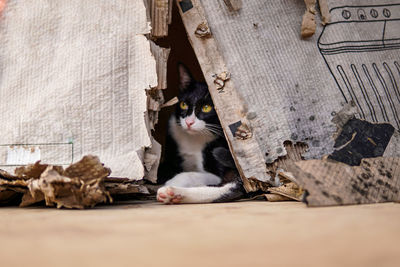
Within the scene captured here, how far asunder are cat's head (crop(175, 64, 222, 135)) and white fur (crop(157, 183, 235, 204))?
1.25ft

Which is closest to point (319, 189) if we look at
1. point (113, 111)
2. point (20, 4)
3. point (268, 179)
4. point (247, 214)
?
point (247, 214)

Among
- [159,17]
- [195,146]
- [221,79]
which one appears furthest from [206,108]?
[159,17]

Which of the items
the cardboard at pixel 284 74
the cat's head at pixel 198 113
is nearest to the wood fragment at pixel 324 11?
the cardboard at pixel 284 74

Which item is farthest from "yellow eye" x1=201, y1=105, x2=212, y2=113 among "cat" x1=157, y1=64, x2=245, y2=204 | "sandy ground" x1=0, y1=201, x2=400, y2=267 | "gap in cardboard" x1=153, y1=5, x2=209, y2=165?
"sandy ground" x1=0, y1=201, x2=400, y2=267

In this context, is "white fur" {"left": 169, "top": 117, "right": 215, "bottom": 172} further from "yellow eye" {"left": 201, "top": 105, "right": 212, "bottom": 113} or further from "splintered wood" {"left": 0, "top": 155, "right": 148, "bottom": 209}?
"splintered wood" {"left": 0, "top": 155, "right": 148, "bottom": 209}

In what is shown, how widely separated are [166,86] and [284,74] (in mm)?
443

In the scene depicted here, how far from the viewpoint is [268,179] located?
1.39 meters

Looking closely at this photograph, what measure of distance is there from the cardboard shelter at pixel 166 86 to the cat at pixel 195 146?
0.24 meters

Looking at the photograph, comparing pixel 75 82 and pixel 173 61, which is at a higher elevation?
pixel 173 61

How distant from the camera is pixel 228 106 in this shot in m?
1.45

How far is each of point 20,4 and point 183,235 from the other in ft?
4.08

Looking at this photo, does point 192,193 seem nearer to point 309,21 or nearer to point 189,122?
point 189,122

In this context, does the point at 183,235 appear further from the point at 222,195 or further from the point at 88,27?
the point at 88,27

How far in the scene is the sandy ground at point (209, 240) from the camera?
50 centimetres
